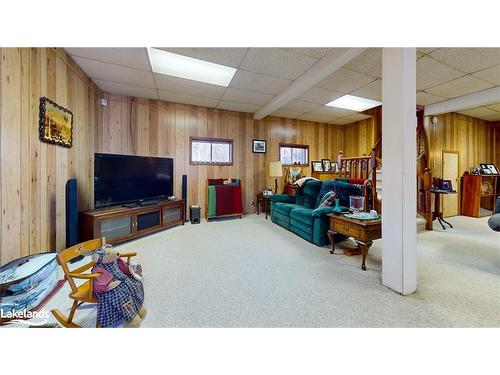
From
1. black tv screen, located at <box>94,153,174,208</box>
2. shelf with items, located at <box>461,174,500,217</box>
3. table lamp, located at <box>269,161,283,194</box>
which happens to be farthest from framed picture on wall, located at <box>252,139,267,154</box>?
shelf with items, located at <box>461,174,500,217</box>

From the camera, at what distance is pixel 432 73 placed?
3156 mm

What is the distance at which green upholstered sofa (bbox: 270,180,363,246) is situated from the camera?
9.71 ft

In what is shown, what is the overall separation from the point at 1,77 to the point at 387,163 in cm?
341

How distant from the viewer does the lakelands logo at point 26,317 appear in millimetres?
1384

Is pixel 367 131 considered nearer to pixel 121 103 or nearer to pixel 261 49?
pixel 261 49

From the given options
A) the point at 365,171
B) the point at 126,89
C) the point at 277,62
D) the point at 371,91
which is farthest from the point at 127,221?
the point at 371,91

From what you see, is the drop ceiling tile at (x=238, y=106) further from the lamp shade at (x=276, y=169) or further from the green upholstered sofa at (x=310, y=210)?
the green upholstered sofa at (x=310, y=210)

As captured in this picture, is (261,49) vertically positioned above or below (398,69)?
above

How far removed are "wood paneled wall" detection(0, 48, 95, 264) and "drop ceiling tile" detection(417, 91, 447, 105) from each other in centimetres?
585

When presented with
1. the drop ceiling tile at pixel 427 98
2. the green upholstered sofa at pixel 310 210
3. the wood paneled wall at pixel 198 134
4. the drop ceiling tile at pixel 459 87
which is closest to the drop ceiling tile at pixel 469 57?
the drop ceiling tile at pixel 459 87

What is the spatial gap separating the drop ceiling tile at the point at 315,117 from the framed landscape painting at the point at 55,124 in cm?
490

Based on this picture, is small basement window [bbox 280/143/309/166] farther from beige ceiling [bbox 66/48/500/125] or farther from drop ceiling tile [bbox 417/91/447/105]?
drop ceiling tile [bbox 417/91/447/105]
